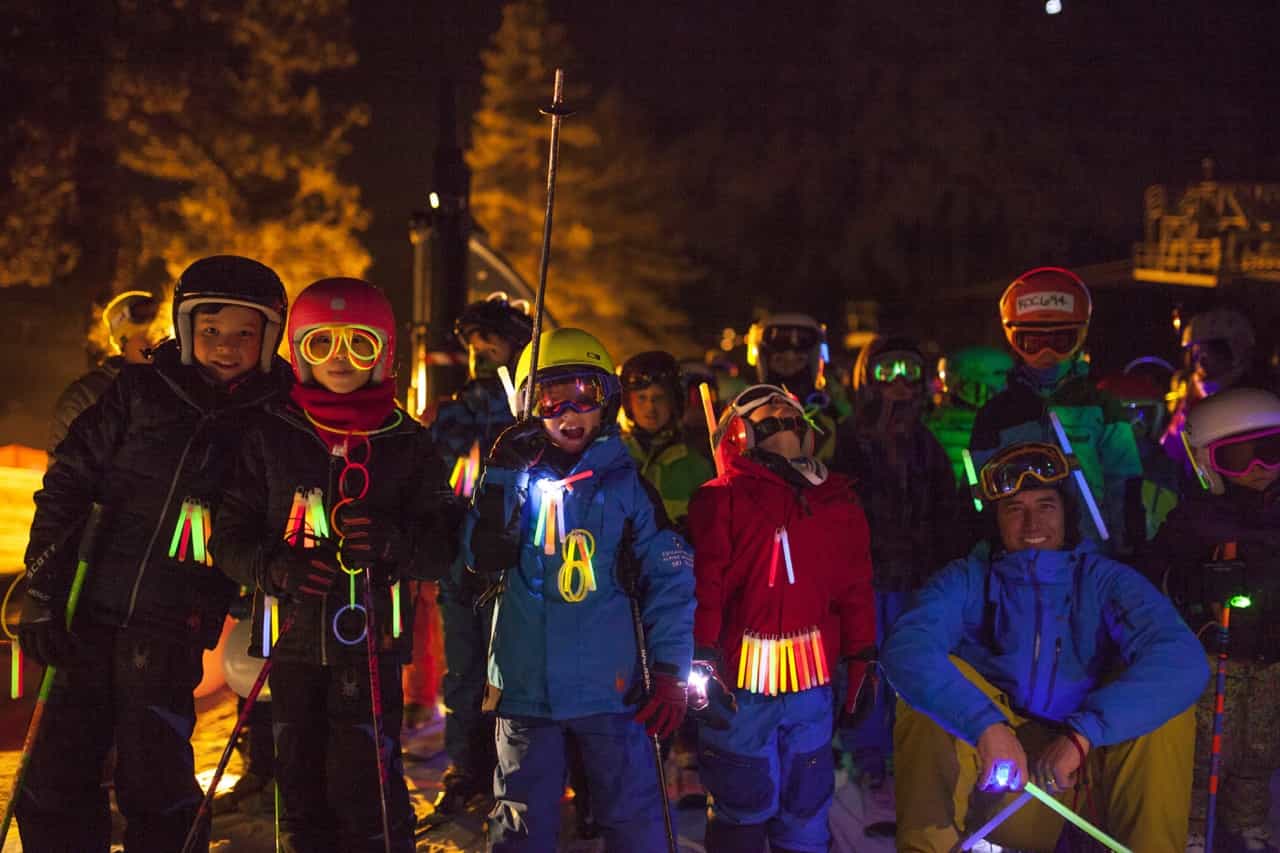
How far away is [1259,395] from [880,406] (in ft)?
6.81

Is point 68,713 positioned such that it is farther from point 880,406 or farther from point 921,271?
point 921,271

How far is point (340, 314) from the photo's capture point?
3.91 meters

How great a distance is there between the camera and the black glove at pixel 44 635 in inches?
145

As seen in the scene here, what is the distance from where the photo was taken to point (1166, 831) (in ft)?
11.8

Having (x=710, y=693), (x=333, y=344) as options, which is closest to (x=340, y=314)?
(x=333, y=344)

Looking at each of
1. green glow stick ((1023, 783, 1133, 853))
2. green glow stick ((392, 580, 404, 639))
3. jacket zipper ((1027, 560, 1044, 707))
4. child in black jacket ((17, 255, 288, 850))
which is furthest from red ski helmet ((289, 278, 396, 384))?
green glow stick ((1023, 783, 1133, 853))

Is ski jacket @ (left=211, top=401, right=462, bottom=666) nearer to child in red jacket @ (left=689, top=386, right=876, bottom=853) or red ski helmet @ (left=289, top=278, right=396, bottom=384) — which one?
red ski helmet @ (left=289, top=278, right=396, bottom=384)

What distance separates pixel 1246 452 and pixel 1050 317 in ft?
4.01

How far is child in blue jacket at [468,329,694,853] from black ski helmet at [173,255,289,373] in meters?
1.18

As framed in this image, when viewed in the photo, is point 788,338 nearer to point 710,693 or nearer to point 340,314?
point 710,693

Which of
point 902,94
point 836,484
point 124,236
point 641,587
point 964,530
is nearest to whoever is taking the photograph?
point 641,587

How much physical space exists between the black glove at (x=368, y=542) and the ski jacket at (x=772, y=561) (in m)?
1.17

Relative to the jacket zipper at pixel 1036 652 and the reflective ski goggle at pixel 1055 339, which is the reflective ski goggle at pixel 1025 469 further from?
the reflective ski goggle at pixel 1055 339

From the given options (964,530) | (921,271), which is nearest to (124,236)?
(964,530)
